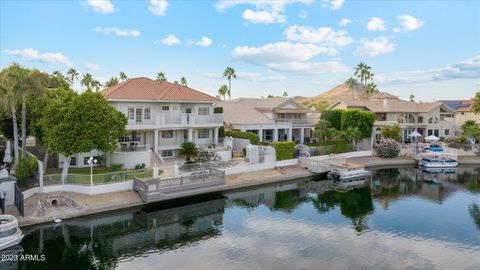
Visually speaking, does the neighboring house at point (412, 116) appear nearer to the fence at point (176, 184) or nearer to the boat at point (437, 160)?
the boat at point (437, 160)

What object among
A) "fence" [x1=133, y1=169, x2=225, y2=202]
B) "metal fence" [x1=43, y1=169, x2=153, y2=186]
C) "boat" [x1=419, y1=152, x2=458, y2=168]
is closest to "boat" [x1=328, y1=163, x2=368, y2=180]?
"boat" [x1=419, y1=152, x2=458, y2=168]

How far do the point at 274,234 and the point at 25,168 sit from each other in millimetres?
17882

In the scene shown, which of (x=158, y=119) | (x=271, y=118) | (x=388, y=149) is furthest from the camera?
(x=271, y=118)

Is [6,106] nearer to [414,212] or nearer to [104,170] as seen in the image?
[104,170]

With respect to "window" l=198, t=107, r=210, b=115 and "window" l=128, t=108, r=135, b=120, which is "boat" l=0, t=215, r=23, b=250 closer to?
"window" l=128, t=108, r=135, b=120

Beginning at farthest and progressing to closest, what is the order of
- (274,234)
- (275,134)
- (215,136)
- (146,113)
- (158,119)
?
1. (275,134)
2. (215,136)
3. (146,113)
4. (158,119)
5. (274,234)

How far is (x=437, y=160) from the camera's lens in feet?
151

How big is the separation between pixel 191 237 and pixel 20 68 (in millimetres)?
17997

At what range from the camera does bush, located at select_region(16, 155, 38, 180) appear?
25.4 metres

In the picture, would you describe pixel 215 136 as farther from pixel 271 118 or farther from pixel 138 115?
pixel 271 118

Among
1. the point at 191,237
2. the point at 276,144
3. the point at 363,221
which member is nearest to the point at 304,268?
the point at 191,237

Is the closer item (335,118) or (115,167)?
(115,167)

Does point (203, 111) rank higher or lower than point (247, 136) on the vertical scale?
higher

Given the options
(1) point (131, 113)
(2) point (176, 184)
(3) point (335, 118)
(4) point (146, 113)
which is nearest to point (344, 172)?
(3) point (335, 118)
